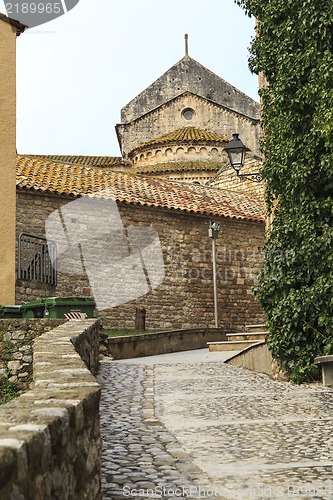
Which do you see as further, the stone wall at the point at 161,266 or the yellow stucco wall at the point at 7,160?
the stone wall at the point at 161,266

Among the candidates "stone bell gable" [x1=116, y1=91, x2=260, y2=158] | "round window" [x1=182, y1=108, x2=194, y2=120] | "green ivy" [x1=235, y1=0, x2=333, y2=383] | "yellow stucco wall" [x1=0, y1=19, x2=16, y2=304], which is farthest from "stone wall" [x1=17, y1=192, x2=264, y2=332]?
"round window" [x1=182, y1=108, x2=194, y2=120]

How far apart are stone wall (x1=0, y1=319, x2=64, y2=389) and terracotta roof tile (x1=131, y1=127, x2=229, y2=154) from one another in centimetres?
2279

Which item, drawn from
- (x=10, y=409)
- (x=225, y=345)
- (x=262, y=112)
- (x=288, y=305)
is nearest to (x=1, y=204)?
(x=225, y=345)

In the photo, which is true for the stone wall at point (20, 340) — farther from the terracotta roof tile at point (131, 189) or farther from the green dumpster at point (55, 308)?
the terracotta roof tile at point (131, 189)

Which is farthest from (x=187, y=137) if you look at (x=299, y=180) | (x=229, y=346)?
(x=299, y=180)

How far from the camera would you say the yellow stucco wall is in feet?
56.7

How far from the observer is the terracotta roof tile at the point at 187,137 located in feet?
111

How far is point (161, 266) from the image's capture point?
69.1 feet

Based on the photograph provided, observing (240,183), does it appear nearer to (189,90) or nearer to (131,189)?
(131,189)

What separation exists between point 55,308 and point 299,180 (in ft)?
20.7

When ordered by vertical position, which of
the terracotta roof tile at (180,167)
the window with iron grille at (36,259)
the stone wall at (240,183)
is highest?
the terracotta roof tile at (180,167)

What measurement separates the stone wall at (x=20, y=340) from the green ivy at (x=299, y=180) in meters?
3.85

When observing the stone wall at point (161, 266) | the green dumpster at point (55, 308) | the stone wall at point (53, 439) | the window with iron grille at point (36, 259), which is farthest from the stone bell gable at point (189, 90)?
the stone wall at point (53, 439)

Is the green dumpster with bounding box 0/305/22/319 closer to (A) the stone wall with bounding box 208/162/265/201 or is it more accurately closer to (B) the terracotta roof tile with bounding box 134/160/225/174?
(A) the stone wall with bounding box 208/162/265/201
